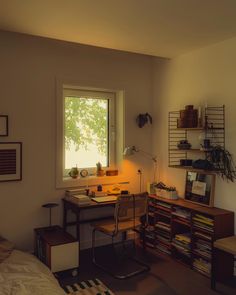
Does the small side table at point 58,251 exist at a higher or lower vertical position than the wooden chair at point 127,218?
lower

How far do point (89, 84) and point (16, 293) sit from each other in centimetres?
241

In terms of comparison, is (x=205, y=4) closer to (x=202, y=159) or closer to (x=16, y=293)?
(x=202, y=159)

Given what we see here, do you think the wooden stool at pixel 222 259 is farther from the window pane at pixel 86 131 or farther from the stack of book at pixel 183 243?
the window pane at pixel 86 131

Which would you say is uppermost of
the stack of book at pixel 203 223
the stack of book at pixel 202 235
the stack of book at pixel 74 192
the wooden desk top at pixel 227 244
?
the stack of book at pixel 74 192

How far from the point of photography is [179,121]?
11.5ft

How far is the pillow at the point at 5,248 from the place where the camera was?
9.46ft

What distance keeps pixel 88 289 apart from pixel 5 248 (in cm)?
90

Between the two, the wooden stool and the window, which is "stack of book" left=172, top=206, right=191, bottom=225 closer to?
the wooden stool

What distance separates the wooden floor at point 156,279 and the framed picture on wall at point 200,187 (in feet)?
2.43

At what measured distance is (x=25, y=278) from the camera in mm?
2488

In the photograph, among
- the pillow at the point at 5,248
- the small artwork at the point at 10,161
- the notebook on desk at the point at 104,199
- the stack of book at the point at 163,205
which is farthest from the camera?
the stack of book at the point at 163,205

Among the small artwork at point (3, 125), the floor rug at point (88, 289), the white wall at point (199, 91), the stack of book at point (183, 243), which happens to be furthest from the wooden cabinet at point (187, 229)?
the small artwork at point (3, 125)

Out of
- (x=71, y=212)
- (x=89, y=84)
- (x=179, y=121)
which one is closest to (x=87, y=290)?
(x=71, y=212)

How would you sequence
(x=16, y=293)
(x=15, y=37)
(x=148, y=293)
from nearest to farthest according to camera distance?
(x=16, y=293), (x=148, y=293), (x=15, y=37)
